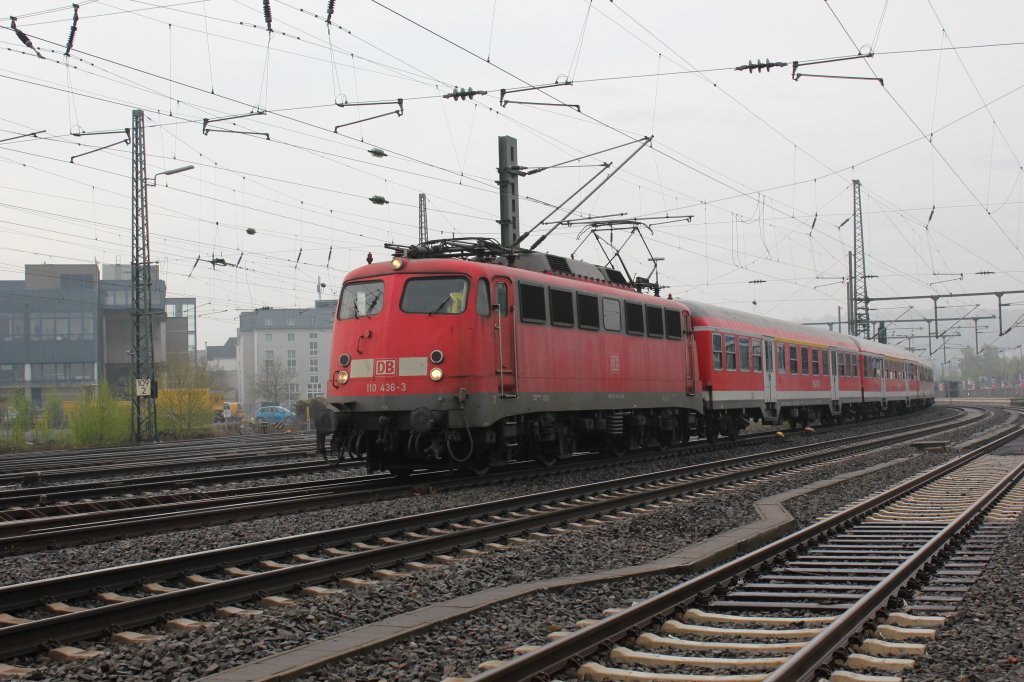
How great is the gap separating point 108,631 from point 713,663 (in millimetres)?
3924

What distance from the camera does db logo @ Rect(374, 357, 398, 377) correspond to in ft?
52.0

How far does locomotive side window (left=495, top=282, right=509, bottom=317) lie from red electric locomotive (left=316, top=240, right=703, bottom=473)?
0.05ft

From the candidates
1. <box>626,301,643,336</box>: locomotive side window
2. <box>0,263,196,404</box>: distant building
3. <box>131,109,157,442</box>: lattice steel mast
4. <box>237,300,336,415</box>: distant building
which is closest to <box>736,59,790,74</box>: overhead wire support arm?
<box>626,301,643,336</box>: locomotive side window

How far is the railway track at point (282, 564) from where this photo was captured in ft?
23.5

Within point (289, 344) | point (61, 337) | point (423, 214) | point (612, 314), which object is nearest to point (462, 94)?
point (612, 314)

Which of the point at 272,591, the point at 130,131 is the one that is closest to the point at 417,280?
the point at 272,591

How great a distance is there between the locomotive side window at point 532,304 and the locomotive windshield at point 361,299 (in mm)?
2268

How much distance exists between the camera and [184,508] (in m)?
13.6

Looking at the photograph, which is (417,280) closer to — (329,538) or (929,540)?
(329,538)

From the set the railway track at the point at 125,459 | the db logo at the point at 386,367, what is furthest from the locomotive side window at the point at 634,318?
the railway track at the point at 125,459

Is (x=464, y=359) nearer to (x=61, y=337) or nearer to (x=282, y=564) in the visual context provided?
(x=282, y=564)

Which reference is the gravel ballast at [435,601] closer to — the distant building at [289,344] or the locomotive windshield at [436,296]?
the locomotive windshield at [436,296]

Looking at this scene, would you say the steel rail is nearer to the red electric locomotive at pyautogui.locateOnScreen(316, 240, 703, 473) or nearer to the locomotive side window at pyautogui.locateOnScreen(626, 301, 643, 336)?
the red electric locomotive at pyautogui.locateOnScreen(316, 240, 703, 473)

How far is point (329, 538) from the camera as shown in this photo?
410 inches
